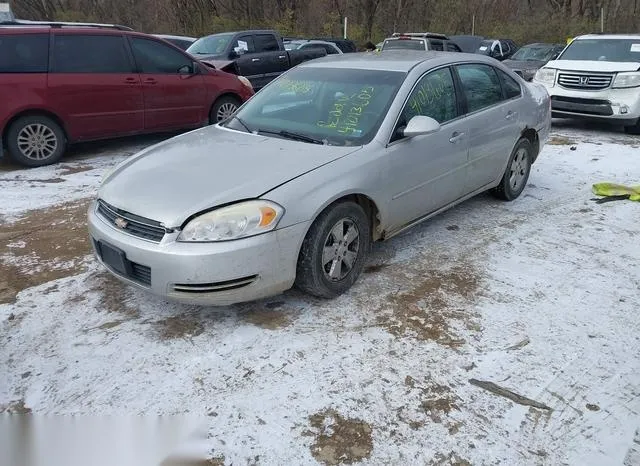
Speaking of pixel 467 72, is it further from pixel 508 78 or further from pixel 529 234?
pixel 529 234

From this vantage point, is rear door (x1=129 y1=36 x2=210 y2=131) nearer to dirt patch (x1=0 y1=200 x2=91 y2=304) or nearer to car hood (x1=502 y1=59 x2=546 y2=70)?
dirt patch (x1=0 y1=200 x2=91 y2=304)

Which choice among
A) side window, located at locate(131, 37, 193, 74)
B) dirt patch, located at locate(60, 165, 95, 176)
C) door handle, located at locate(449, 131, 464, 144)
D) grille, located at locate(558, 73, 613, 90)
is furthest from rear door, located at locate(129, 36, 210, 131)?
grille, located at locate(558, 73, 613, 90)

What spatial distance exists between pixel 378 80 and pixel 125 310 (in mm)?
2521

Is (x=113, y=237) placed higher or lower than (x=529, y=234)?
higher

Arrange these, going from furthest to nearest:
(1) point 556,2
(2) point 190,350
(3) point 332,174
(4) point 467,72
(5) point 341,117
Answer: (1) point 556,2 → (4) point 467,72 → (5) point 341,117 → (3) point 332,174 → (2) point 190,350

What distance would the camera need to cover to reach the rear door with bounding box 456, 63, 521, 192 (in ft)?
15.8

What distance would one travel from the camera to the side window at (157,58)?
777 centimetres

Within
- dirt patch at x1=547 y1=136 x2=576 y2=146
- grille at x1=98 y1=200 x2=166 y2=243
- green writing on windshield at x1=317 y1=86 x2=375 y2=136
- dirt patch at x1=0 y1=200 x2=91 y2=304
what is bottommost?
dirt patch at x1=547 y1=136 x2=576 y2=146

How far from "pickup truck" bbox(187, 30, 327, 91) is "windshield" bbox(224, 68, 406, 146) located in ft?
21.5

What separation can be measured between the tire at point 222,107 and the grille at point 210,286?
228 inches

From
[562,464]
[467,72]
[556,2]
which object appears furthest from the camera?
[556,2]

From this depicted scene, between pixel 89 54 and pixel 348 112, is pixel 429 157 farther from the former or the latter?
pixel 89 54

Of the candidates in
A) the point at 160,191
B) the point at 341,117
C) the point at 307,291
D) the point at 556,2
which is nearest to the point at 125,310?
the point at 160,191

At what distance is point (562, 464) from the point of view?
94.3 inches
